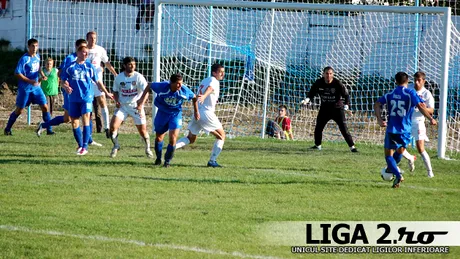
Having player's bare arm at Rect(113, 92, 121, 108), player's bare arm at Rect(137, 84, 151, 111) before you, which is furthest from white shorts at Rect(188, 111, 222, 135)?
player's bare arm at Rect(113, 92, 121, 108)

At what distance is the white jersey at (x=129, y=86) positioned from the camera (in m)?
15.1

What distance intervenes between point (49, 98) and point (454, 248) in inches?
606

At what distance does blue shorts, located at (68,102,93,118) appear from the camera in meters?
14.9

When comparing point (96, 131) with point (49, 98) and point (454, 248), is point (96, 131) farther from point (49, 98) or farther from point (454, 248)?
point (454, 248)

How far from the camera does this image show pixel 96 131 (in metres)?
20.4

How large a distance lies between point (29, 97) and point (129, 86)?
4.49 metres

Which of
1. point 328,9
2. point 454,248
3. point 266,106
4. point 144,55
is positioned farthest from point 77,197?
point 144,55

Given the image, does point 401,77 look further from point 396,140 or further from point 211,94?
point 211,94

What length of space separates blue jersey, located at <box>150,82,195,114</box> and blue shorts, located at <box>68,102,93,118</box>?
166cm

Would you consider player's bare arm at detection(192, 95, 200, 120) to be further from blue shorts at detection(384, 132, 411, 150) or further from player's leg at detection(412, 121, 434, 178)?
player's leg at detection(412, 121, 434, 178)

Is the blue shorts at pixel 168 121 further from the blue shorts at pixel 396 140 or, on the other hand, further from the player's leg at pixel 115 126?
the blue shorts at pixel 396 140

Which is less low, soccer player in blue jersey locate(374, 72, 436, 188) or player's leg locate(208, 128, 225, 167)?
soccer player in blue jersey locate(374, 72, 436, 188)

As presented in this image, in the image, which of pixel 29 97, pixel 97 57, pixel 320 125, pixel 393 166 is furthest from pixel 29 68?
pixel 393 166

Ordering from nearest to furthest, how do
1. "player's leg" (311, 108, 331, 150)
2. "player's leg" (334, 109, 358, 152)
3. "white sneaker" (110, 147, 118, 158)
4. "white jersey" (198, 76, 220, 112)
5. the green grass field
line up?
the green grass field → "white jersey" (198, 76, 220, 112) → "white sneaker" (110, 147, 118, 158) → "player's leg" (334, 109, 358, 152) → "player's leg" (311, 108, 331, 150)
